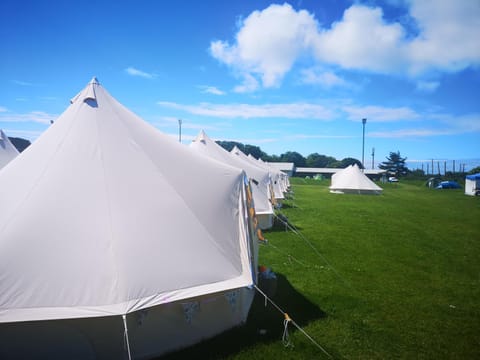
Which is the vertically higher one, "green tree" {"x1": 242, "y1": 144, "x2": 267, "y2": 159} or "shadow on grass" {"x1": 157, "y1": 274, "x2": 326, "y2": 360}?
"green tree" {"x1": 242, "y1": 144, "x2": 267, "y2": 159}

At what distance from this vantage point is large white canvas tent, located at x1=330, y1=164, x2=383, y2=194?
2892cm

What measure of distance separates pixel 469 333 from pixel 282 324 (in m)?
2.85

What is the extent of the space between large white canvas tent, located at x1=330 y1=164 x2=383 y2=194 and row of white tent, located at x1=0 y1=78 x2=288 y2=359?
26.5 m

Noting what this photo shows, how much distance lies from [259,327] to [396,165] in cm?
8000

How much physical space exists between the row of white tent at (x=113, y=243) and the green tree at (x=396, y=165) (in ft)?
255

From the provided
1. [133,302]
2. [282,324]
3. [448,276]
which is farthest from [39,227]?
[448,276]

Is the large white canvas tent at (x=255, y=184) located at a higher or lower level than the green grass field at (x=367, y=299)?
higher

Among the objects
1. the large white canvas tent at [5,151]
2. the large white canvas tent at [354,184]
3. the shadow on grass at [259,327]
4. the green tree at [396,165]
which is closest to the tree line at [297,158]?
the green tree at [396,165]

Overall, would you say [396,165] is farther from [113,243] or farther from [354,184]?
[113,243]

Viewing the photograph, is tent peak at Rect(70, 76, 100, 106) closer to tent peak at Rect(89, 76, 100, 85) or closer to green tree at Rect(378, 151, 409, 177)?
tent peak at Rect(89, 76, 100, 85)

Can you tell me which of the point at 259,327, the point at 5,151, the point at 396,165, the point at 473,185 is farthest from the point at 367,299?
the point at 396,165

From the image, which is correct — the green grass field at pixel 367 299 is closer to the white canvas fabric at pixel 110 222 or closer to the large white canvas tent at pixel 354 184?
the white canvas fabric at pixel 110 222

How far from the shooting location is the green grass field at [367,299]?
167 inches

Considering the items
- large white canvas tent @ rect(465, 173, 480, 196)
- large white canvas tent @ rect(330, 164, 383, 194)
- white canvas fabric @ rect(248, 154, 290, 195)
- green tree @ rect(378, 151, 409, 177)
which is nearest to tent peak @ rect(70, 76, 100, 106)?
white canvas fabric @ rect(248, 154, 290, 195)
